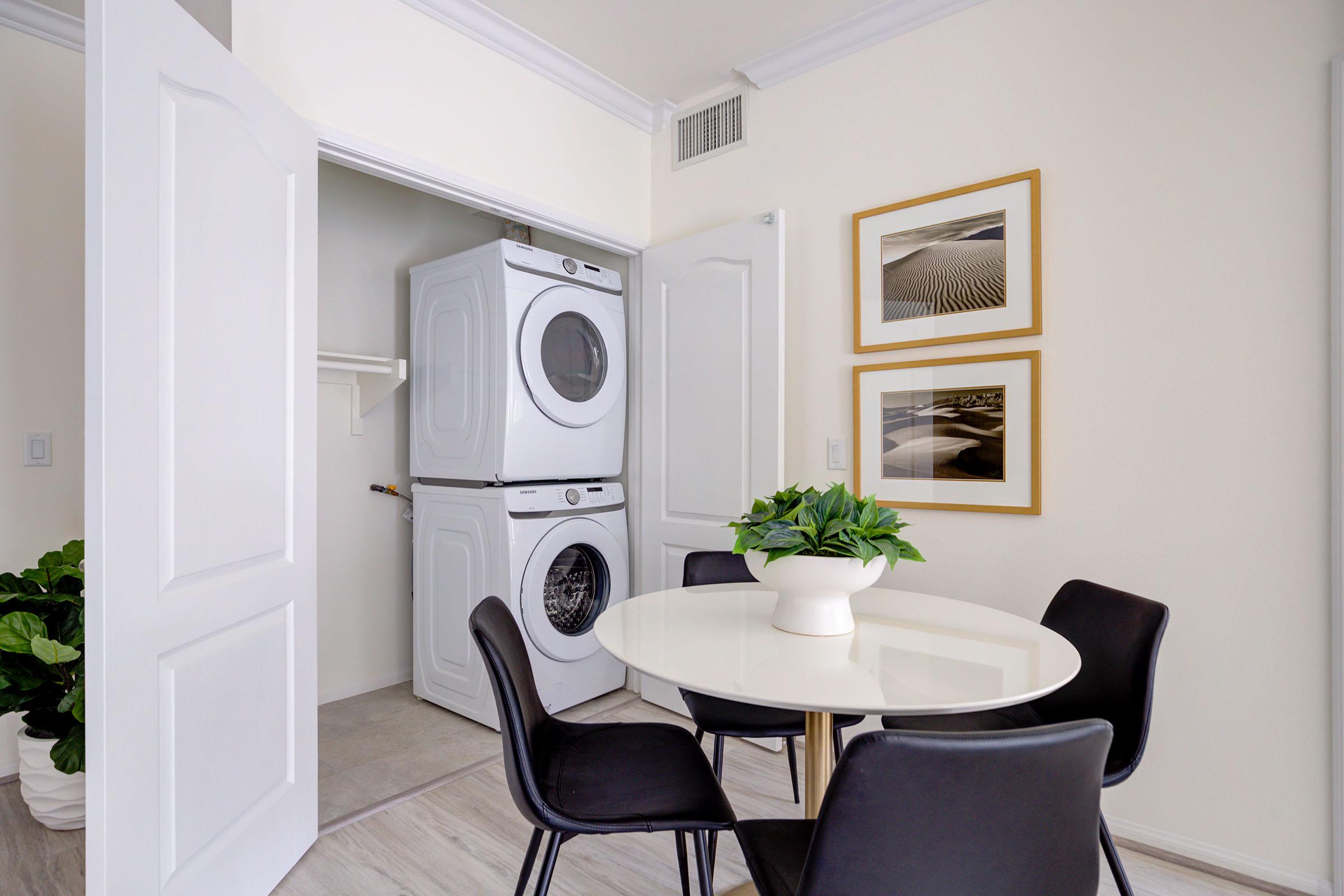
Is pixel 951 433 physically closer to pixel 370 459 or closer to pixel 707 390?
pixel 707 390

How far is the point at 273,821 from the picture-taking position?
170cm

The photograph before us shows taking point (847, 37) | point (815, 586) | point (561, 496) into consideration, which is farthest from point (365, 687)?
point (847, 37)

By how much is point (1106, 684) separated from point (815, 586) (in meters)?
0.80

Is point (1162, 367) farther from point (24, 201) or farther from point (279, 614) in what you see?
point (24, 201)

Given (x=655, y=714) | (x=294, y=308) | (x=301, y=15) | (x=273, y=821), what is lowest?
(x=655, y=714)

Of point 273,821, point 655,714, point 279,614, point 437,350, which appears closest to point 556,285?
point 437,350

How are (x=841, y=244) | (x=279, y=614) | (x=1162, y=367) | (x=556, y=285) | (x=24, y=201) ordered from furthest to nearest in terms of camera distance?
1. (x=556, y=285)
2. (x=841, y=244)
3. (x=24, y=201)
4. (x=1162, y=367)
5. (x=279, y=614)

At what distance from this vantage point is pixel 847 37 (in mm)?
2420

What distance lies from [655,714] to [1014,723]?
5.26 feet

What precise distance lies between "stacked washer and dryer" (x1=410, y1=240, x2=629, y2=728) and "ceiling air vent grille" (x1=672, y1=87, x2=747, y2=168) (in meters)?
0.63

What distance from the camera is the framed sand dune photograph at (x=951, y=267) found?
2.07m

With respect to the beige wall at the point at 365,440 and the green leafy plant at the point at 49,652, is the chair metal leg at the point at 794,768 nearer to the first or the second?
the green leafy plant at the point at 49,652

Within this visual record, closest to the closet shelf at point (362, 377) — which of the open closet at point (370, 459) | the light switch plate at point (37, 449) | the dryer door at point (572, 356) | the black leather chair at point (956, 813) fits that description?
the open closet at point (370, 459)

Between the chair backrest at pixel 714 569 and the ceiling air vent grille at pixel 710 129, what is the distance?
67.5 inches
